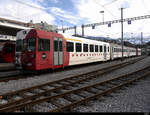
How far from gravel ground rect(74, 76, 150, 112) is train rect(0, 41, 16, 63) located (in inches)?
694

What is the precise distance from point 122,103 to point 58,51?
681 cm

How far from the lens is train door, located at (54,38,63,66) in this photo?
33.1 feet

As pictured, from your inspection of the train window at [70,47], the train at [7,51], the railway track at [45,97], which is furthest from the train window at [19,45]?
the train at [7,51]

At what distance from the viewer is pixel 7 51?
1894 cm

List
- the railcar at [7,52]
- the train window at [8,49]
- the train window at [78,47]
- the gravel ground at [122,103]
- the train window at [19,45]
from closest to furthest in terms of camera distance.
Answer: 1. the gravel ground at [122,103]
2. the train window at [19,45]
3. the train window at [78,47]
4. the railcar at [7,52]
5. the train window at [8,49]

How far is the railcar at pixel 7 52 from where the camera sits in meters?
18.8

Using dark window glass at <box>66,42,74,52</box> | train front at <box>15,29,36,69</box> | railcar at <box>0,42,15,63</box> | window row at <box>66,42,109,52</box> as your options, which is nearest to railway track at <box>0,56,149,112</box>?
train front at <box>15,29,36,69</box>

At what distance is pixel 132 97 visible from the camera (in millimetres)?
5145

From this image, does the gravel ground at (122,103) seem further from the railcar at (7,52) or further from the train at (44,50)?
the railcar at (7,52)

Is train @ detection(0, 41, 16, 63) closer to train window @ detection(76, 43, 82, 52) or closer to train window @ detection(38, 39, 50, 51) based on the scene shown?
train window @ detection(76, 43, 82, 52)

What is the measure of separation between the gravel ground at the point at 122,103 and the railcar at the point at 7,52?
57.8 ft

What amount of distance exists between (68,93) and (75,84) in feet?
5.98

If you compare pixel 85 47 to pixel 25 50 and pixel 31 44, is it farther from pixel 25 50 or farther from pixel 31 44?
pixel 25 50

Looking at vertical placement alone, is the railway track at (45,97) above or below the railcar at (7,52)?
below
